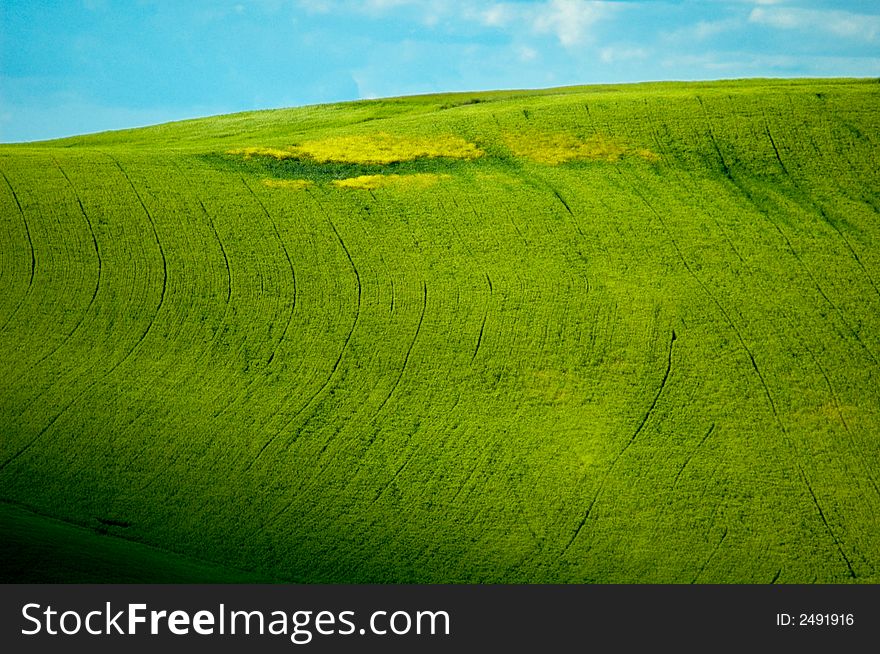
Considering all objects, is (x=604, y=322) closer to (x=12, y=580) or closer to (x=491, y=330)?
(x=491, y=330)

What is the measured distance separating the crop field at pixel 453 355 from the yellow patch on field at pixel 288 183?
7.1 inches

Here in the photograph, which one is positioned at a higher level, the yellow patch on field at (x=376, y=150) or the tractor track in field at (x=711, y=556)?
the yellow patch on field at (x=376, y=150)

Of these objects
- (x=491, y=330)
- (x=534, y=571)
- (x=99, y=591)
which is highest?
(x=491, y=330)

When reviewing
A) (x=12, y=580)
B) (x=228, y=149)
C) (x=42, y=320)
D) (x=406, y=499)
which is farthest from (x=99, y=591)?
(x=228, y=149)

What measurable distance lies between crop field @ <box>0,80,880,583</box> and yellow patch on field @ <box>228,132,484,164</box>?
0.21 metres

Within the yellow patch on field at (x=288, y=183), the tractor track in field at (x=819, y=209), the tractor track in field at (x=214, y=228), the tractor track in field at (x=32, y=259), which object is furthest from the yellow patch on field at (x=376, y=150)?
the tractor track in field at (x=819, y=209)

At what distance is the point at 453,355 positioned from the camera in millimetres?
29234

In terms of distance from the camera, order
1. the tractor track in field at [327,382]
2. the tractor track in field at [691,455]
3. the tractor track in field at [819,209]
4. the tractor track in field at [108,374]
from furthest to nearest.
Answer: the tractor track in field at [819,209], the tractor track in field at [327,382], the tractor track in field at [691,455], the tractor track in field at [108,374]

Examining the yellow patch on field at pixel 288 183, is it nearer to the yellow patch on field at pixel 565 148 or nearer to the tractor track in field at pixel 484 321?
the yellow patch on field at pixel 565 148

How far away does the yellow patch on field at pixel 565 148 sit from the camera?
43.7 meters

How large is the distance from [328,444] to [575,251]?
14.7 metres

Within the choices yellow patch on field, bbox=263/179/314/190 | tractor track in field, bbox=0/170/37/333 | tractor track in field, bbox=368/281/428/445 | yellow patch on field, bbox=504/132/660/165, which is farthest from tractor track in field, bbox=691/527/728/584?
yellow patch on field, bbox=263/179/314/190

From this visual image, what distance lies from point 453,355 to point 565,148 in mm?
18935

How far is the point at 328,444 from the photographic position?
25.0 metres
